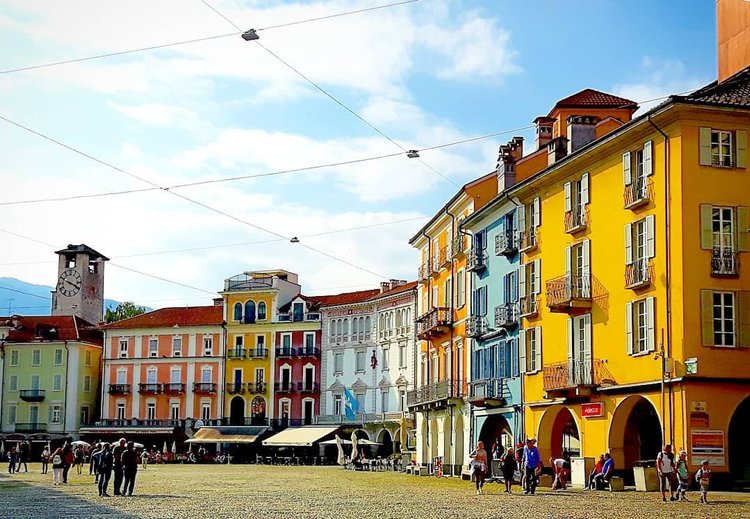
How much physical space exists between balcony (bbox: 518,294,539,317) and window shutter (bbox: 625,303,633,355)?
8345 millimetres

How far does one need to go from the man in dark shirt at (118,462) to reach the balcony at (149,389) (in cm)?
6924

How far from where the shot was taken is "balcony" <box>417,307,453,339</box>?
62406 mm

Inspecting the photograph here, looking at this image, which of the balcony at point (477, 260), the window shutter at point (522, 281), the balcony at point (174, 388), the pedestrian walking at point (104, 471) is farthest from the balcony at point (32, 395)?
the pedestrian walking at point (104, 471)

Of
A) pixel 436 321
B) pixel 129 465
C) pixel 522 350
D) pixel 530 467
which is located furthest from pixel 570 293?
pixel 436 321

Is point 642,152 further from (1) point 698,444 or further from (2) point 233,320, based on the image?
(2) point 233,320

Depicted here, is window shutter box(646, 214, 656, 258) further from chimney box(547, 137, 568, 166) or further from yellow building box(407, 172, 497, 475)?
yellow building box(407, 172, 497, 475)

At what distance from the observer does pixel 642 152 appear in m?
39.8

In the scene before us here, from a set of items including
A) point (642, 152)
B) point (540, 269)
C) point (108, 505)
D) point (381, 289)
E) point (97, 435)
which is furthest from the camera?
point (97, 435)

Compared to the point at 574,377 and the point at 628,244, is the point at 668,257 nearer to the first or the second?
the point at 628,244

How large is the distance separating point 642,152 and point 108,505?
829 inches

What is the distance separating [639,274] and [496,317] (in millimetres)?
14484

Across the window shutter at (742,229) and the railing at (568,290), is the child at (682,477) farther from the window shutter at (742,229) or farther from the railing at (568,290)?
the railing at (568,290)

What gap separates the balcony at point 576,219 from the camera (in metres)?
43.8

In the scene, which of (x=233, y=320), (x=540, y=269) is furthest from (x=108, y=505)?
(x=233, y=320)
